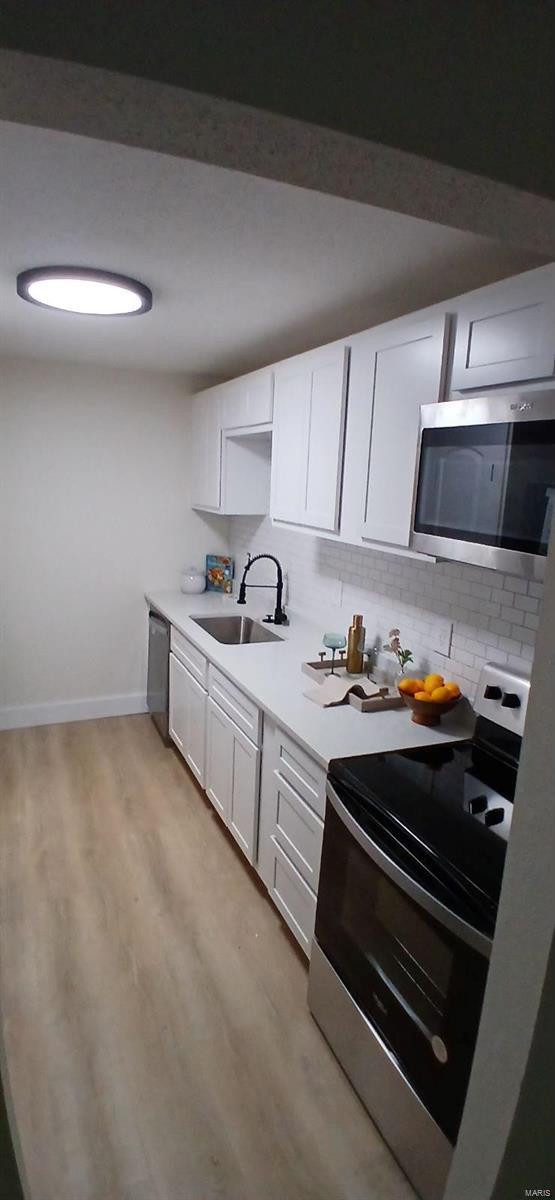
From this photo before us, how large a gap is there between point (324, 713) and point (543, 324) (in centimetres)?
132

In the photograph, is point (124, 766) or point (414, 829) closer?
point (414, 829)

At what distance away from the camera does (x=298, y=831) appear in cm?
205

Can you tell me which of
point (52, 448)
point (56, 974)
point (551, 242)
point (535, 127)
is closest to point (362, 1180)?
point (56, 974)

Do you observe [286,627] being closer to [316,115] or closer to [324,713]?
[324,713]

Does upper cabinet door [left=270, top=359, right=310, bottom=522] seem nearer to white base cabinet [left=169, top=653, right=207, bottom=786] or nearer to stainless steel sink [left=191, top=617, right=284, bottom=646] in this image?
stainless steel sink [left=191, top=617, right=284, bottom=646]

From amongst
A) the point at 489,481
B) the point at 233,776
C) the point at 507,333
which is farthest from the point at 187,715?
the point at 507,333

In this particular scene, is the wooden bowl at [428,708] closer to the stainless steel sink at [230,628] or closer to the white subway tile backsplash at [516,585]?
the white subway tile backsplash at [516,585]

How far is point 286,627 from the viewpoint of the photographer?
128 inches

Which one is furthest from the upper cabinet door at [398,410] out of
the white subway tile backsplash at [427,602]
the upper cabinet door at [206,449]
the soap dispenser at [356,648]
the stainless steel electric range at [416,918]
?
the upper cabinet door at [206,449]

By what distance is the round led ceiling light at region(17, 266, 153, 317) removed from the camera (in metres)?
2.04

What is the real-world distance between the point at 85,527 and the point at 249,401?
1.49 m

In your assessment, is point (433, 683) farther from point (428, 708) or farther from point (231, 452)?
point (231, 452)

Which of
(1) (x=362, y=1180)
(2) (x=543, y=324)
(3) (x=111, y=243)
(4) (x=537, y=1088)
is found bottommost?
(1) (x=362, y=1180)

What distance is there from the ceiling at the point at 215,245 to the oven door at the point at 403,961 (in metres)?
1.51
